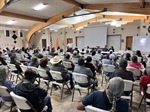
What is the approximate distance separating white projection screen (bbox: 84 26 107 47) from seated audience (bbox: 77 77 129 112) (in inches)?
432

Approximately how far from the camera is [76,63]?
221 inches

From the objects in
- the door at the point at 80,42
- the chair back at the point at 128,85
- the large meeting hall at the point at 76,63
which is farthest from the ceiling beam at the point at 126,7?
the door at the point at 80,42

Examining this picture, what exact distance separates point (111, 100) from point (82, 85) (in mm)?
1692

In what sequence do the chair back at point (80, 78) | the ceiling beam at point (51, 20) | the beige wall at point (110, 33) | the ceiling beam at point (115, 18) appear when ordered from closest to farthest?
the chair back at point (80, 78) → the ceiling beam at point (51, 20) → the ceiling beam at point (115, 18) → the beige wall at point (110, 33)

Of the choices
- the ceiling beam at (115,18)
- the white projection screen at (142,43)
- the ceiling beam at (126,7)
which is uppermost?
the ceiling beam at (115,18)

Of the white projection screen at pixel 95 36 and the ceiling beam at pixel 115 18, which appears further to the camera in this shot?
the white projection screen at pixel 95 36

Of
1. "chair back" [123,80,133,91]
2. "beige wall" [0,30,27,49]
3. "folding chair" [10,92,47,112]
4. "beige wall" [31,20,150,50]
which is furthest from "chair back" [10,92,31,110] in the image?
"beige wall" [0,30,27,49]

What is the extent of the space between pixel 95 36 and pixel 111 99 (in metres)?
11.5

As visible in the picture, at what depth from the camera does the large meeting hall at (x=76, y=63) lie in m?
1.75

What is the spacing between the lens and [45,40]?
47.0 ft

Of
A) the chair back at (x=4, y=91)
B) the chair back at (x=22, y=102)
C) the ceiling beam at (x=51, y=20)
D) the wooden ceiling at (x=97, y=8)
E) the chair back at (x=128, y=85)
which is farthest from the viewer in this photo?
the ceiling beam at (x=51, y=20)

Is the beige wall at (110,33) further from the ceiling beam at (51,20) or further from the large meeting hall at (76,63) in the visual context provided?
the ceiling beam at (51,20)

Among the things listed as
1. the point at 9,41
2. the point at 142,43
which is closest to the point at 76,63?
the point at 142,43

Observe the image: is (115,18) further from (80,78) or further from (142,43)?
(80,78)
